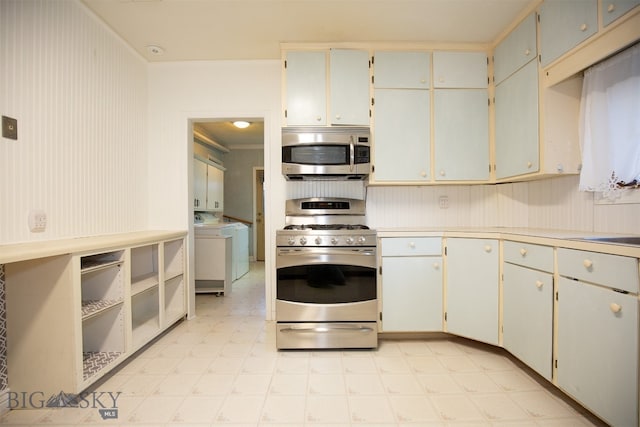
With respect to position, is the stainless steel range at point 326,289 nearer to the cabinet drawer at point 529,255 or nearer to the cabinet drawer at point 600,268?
the cabinet drawer at point 529,255

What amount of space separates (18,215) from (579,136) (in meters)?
3.30

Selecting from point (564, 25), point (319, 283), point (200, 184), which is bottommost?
point (319, 283)

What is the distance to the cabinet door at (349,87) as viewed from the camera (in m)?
2.22

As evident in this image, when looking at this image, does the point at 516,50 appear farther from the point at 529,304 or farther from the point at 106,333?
the point at 106,333

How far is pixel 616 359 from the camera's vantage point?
1141 millimetres

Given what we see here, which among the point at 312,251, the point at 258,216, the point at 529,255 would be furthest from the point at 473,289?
the point at 258,216

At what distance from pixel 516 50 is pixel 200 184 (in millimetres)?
3567

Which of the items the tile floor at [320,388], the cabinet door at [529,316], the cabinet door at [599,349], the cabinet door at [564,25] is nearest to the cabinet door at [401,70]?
the cabinet door at [564,25]

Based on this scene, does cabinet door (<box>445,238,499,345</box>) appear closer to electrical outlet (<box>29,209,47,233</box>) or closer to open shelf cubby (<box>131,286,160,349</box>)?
open shelf cubby (<box>131,286,160,349</box>)

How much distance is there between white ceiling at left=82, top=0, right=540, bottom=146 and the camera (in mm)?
1866

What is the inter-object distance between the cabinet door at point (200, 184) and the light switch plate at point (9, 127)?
79.7 inches

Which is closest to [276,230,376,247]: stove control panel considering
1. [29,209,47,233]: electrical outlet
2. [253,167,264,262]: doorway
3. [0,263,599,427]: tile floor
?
[0,263,599,427]: tile floor

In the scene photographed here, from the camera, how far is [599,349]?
1206 mm

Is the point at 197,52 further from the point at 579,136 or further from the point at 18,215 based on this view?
the point at 579,136
